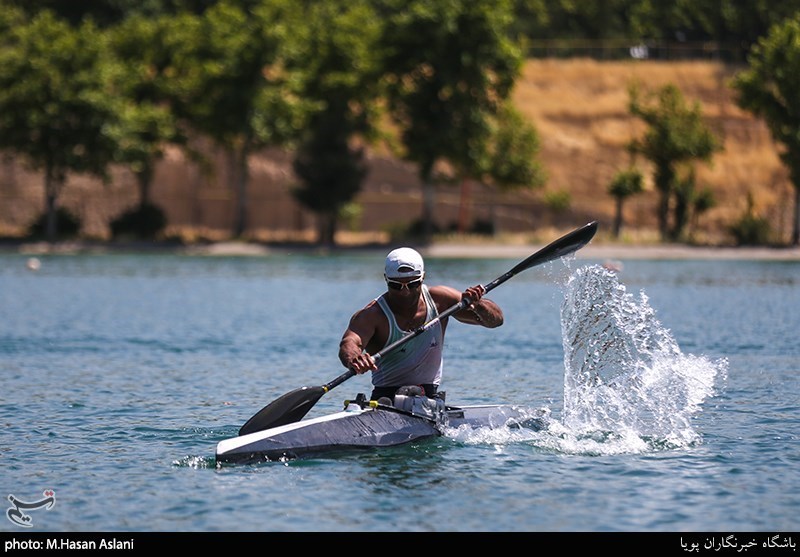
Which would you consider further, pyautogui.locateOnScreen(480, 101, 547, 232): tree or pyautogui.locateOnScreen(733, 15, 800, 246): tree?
pyautogui.locateOnScreen(480, 101, 547, 232): tree

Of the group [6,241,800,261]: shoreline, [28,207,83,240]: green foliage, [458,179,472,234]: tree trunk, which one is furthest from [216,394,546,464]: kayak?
[28,207,83,240]: green foliage

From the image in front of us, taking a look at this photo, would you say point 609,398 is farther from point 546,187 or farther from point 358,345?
point 546,187

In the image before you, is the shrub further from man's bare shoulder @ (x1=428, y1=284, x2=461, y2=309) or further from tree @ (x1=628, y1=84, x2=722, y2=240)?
man's bare shoulder @ (x1=428, y1=284, x2=461, y2=309)

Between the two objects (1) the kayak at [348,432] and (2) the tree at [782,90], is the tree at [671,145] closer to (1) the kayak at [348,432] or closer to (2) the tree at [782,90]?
(2) the tree at [782,90]

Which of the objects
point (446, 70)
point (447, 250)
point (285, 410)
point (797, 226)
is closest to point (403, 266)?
point (285, 410)

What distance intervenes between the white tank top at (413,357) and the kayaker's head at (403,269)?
1.32 feet

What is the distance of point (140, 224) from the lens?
219 ft

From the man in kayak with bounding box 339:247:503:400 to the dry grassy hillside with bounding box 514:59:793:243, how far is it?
6713 cm

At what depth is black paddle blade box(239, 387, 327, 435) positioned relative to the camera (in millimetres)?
13688

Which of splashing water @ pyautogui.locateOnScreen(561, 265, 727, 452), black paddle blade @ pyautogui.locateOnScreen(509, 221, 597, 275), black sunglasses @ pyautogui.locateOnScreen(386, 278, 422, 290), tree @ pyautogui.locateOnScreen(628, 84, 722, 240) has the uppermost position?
tree @ pyautogui.locateOnScreen(628, 84, 722, 240)

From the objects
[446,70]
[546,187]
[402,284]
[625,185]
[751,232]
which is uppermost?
[446,70]

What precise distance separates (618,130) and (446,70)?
29.8 m
